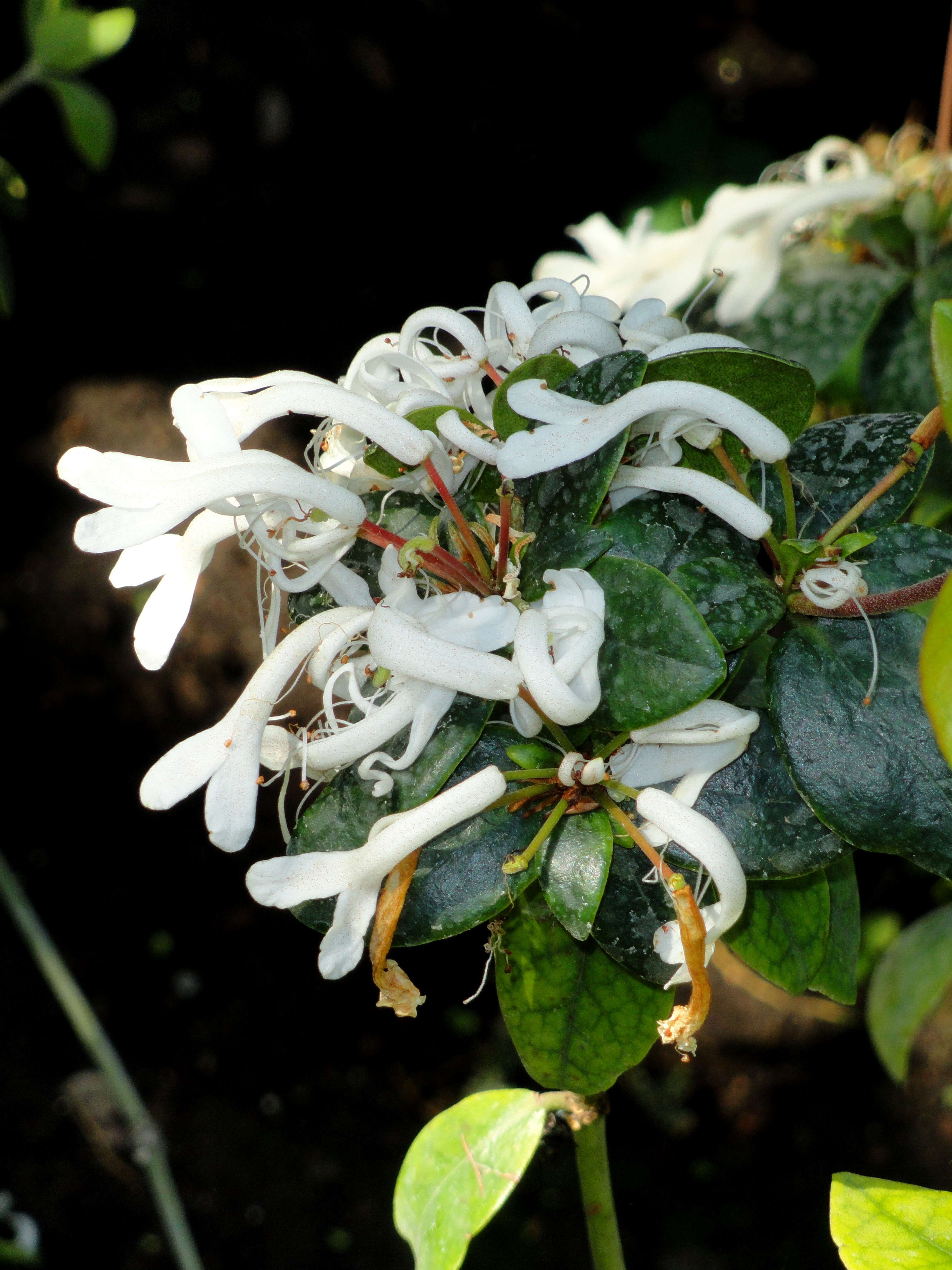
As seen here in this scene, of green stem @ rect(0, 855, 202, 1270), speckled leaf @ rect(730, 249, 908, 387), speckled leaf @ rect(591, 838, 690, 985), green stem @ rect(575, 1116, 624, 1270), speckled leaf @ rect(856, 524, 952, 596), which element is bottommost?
green stem @ rect(0, 855, 202, 1270)

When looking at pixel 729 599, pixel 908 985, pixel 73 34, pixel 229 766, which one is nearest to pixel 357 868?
pixel 229 766

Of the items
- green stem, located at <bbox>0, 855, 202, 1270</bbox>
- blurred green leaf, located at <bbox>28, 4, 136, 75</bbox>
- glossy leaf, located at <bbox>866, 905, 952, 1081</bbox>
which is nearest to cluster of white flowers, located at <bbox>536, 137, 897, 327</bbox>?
blurred green leaf, located at <bbox>28, 4, 136, 75</bbox>

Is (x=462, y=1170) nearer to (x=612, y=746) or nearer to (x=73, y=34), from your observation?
(x=612, y=746)

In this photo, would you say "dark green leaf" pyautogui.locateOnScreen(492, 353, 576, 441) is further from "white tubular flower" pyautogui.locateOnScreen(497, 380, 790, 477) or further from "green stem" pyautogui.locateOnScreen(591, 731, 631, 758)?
"green stem" pyautogui.locateOnScreen(591, 731, 631, 758)

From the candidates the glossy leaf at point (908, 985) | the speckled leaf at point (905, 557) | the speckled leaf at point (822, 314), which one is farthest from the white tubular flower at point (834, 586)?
the glossy leaf at point (908, 985)

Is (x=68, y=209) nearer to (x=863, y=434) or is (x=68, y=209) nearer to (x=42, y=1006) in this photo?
(x=42, y=1006)

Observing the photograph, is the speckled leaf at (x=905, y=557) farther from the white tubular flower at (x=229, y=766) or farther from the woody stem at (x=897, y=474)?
the white tubular flower at (x=229, y=766)
